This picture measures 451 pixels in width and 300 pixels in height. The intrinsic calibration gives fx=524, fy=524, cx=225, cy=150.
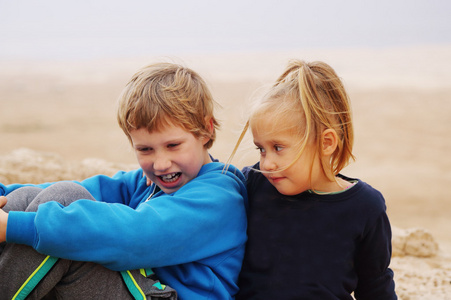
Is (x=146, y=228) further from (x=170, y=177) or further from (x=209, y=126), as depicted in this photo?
(x=209, y=126)

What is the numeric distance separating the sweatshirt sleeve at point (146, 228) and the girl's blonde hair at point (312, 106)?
0.36 metres

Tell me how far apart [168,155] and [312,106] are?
60 centimetres

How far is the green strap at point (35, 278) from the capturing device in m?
1.73

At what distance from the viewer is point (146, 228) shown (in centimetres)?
182

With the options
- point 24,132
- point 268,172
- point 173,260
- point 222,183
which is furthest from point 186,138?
point 24,132

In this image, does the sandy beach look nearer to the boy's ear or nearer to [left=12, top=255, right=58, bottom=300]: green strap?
the boy's ear

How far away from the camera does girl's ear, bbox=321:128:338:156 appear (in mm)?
1977

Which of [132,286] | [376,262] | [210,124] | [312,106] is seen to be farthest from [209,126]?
[376,262]

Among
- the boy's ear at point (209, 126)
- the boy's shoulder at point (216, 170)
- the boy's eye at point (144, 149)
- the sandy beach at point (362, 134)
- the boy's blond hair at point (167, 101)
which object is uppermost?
the boy's blond hair at point (167, 101)

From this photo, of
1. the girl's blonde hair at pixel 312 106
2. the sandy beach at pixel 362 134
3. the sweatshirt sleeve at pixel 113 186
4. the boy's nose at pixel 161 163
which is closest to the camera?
the girl's blonde hair at pixel 312 106

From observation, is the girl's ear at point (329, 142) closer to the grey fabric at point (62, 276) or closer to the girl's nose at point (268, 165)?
the girl's nose at point (268, 165)

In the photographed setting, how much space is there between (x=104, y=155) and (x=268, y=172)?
7.51 m

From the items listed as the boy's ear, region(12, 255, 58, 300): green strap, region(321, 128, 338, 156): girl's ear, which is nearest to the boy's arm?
region(12, 255, 58, 300): green strap

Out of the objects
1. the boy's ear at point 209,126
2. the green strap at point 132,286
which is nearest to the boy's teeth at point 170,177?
the boy's ear at point 209,126
